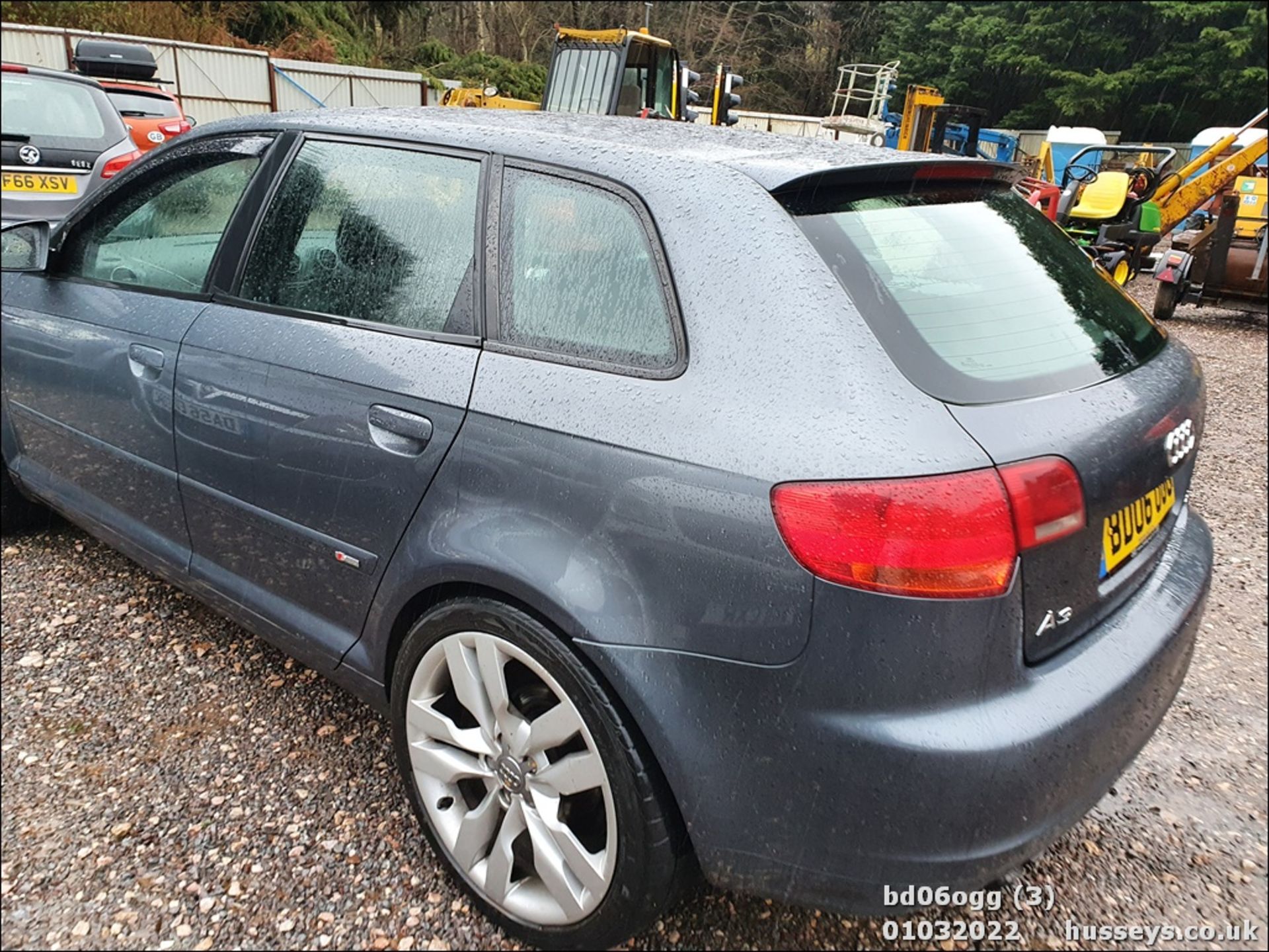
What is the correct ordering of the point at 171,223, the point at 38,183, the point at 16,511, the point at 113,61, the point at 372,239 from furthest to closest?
1. the point at 113,61
2. the point at 38,183
3. the point at 16,511
4. the point at 171,223
5. the point at 372,239

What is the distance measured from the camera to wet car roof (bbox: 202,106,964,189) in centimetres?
176

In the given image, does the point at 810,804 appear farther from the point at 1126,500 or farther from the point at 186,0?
the point at 186,0

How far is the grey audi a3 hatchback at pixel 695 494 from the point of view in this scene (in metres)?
1.40

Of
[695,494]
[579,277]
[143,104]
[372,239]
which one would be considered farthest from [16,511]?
[143,104]

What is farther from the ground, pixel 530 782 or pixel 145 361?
pixel 145 361

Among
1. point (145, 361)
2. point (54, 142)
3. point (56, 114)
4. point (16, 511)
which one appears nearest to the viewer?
point (145, 361)

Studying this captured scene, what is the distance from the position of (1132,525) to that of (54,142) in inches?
331

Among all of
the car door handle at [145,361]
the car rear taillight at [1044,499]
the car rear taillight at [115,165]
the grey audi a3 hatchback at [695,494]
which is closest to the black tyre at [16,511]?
the car door handle at [145,361]

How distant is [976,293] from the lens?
1.71 metres

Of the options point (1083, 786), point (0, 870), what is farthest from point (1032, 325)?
point (0, 870)

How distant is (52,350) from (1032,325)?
9.61ft

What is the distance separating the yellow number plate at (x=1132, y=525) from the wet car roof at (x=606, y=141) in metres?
0.81

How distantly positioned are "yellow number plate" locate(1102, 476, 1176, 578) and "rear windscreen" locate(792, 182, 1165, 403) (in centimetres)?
25

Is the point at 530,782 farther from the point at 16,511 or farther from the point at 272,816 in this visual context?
the point at 16,511
